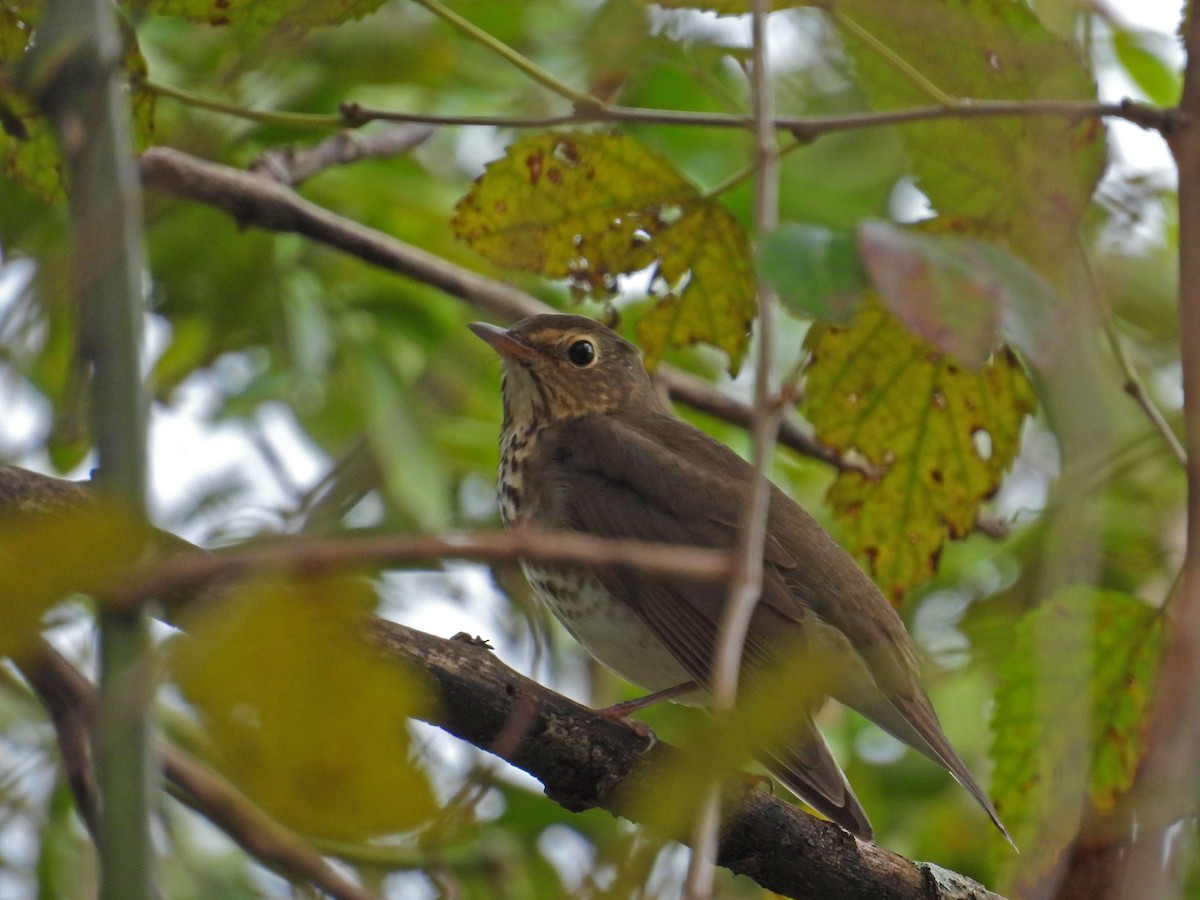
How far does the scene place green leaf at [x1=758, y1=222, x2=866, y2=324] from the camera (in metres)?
1.48

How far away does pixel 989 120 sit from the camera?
8.34 feet

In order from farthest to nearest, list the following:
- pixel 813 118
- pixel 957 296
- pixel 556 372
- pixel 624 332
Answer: pixel 624 332 < pixel 556 372 < pixel 813 118 < pixel 957 296

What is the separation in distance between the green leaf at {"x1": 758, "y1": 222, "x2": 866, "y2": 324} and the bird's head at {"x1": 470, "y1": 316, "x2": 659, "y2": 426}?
7.44 ft

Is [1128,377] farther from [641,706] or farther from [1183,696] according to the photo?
[1183,696]

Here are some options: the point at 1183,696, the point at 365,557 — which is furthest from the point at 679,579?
the point at 365,557

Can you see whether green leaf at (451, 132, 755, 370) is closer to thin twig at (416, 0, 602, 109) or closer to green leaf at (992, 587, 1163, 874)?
thin twig at (416, 0, 602, 109)

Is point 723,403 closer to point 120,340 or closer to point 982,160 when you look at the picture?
point 982,160

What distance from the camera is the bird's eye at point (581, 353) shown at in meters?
3.92

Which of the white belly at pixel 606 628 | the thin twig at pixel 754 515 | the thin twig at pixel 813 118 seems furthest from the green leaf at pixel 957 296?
the white belly at pixel 606 628

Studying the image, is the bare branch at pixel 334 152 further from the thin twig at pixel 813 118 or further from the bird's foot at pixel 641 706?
the bird's foot at pixel 641 706

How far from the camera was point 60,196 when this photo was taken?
259cm

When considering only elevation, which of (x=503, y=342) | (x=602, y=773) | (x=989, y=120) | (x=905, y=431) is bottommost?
(x=602, y=773)

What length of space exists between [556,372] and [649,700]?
1.21 meters

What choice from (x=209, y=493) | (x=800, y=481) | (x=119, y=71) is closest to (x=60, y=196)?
(x=209, y=493)
